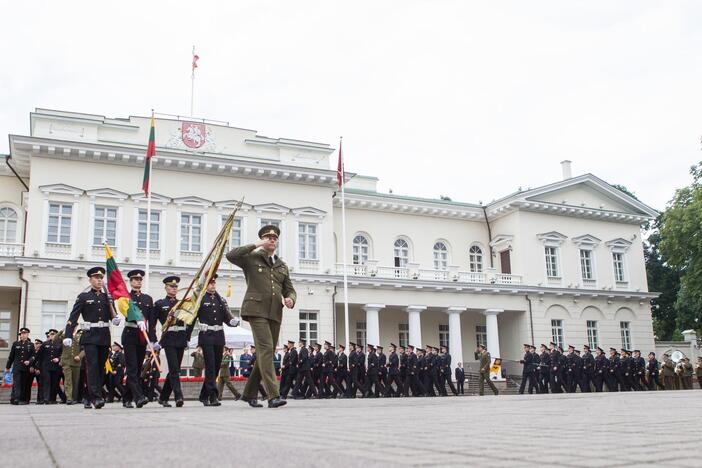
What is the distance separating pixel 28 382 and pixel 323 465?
17300mm

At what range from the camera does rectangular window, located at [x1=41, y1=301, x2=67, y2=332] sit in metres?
28.1

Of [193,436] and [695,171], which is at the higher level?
[695,171]

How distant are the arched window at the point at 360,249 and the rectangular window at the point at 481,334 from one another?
7.76m

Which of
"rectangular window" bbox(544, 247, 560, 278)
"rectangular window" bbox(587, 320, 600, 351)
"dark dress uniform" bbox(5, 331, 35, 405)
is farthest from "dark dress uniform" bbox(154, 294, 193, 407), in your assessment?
"rectangular window" bbox(587, 320, 600, 351)

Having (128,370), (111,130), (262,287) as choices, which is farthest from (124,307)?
(111,130)

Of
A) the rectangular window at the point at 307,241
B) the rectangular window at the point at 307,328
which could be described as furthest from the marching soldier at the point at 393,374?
the rectangular window at the point at 307,241

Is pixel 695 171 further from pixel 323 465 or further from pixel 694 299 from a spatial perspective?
pixel 323 465

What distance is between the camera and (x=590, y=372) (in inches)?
1125

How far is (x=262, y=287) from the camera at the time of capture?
967 cm

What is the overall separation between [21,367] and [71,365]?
3.88ft

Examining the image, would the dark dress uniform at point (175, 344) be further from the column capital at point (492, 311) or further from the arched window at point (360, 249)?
the column capital at point (492, 311)

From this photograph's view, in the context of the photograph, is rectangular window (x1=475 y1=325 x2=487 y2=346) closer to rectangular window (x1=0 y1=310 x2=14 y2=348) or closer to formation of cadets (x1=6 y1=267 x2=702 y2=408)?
formation of cadets (x1=6 y1=267 x2=702 y2=408)

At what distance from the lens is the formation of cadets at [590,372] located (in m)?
27.8

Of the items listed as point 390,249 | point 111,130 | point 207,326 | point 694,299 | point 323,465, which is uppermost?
point 111,130
